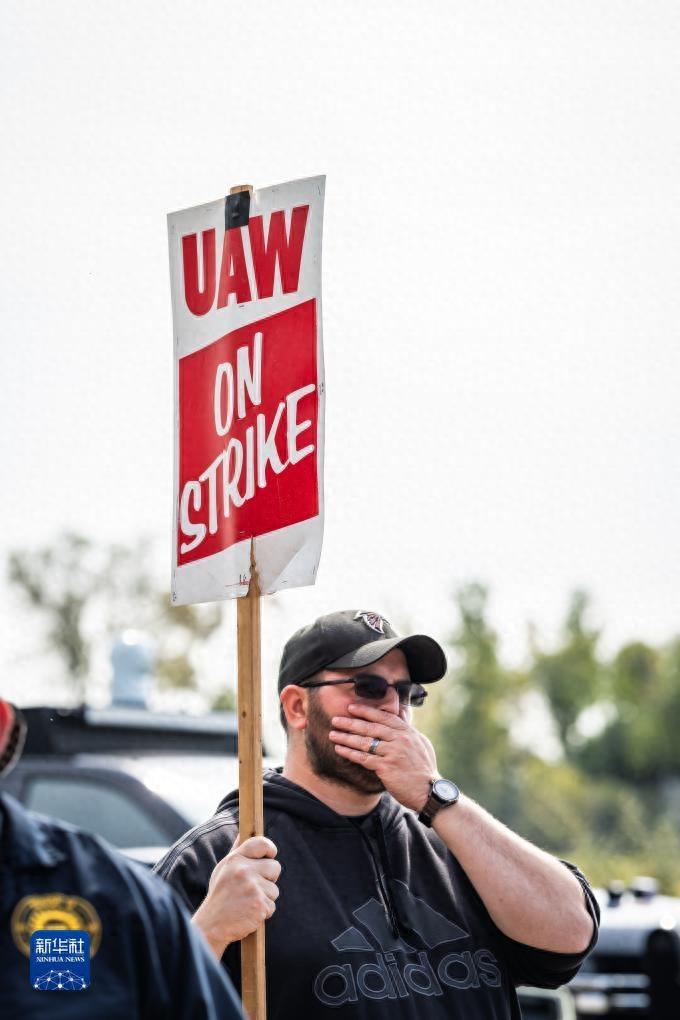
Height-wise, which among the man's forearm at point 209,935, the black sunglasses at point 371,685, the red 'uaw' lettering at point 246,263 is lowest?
the man's forearm at point 209,935

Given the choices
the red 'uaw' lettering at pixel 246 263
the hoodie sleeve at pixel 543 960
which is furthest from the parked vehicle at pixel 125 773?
the red 'uaw' lettering at pixel 246 263

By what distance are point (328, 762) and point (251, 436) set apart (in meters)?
0.83

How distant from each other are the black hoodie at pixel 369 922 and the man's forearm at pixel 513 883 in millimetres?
63

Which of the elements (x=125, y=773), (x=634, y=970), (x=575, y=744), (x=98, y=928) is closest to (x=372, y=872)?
(x=98, y=928)

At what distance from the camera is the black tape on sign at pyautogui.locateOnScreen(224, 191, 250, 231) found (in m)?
3.11

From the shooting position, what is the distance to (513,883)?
300cm

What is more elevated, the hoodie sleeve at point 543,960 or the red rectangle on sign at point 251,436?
the red rectangle on sign at point 251,436

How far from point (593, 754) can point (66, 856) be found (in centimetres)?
7215

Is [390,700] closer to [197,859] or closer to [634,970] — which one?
[197,859]

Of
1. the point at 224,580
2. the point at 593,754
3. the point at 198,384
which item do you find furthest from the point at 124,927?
the point at 593,754

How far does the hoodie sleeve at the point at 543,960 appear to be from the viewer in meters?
3.06

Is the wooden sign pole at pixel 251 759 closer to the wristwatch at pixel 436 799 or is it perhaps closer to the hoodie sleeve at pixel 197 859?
the hoodie sleeve at pixel 197 859

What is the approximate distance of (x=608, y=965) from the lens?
19.8 ft

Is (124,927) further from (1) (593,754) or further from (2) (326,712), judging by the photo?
(1) (593,754)
